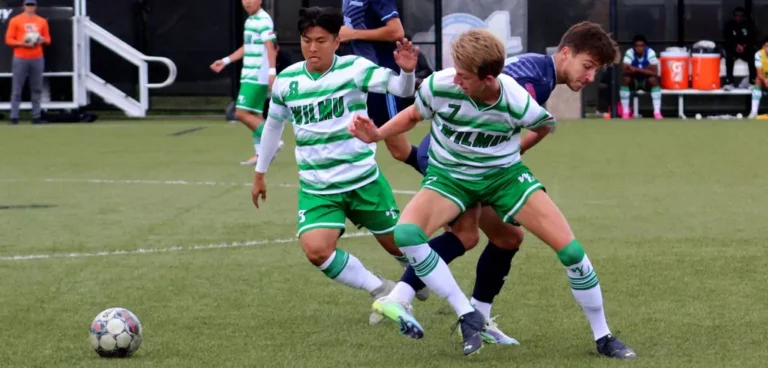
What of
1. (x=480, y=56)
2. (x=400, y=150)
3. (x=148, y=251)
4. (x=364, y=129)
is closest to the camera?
(x=480, y=56)

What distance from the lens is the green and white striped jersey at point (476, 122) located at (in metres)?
5.91

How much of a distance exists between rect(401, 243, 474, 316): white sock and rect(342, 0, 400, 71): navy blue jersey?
10.1ft

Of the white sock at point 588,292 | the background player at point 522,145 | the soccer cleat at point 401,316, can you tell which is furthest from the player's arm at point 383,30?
the white sock at point 588,292

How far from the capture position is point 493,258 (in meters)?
6.42

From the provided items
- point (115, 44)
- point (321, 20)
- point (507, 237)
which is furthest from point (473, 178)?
point (115, 44)

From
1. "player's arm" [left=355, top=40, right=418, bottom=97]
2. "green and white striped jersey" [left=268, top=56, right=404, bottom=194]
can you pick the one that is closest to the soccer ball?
"green and white striped jersey" [left=268, top=56, right=404, bottom=194]

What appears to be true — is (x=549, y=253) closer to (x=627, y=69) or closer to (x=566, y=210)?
(x=566, y=210)

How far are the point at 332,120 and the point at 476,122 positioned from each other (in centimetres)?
103

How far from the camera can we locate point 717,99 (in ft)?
85.7

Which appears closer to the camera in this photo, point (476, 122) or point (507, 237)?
point (476, 122)

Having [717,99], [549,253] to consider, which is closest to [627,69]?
[717,99]

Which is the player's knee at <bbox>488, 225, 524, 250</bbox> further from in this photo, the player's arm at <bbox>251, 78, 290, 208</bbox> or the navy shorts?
the navy shorts

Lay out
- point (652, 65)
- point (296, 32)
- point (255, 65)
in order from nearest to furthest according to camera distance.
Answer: point (255, 65) → point (652, 65) → point (296, 32)

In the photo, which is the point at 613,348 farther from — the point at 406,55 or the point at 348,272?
the point at 406,55
